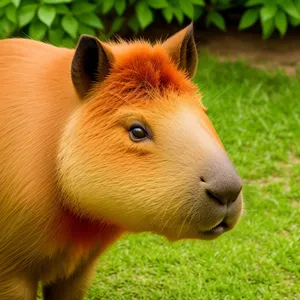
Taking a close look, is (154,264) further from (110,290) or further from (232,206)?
(232,206)

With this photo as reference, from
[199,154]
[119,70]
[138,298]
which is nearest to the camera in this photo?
[199,154]

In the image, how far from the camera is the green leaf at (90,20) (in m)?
6.68

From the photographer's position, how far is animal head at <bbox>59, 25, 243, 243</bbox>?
2875 millimetres

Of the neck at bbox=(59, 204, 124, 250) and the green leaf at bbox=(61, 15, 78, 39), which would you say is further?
the green leaf at bbox=(61, 15, 78, 39)

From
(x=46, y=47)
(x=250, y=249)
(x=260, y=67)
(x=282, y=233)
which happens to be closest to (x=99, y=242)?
(x=46, y=47)

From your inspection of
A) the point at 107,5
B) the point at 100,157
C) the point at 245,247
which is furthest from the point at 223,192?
the point at 107,5

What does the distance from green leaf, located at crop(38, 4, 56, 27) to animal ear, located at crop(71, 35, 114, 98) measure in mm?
3361

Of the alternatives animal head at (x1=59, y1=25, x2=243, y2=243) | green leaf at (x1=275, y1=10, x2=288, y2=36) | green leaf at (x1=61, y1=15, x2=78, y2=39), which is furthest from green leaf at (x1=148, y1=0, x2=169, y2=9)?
animal head at (x1=59, y1=25, x2=243, y2=243)

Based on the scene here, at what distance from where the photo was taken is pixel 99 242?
349 centimetres

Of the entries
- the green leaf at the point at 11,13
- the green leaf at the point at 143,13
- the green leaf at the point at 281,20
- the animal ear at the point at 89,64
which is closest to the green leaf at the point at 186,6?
the green leaf at the point at 143,13

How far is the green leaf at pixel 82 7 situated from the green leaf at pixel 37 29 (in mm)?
348

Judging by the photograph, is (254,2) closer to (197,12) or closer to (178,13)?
(197,12)

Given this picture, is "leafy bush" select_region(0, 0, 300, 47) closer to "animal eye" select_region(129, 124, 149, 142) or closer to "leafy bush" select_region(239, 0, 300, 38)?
"leafy bush" select_region(239, 0, 300, 38)

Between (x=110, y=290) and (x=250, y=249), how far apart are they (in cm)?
104
